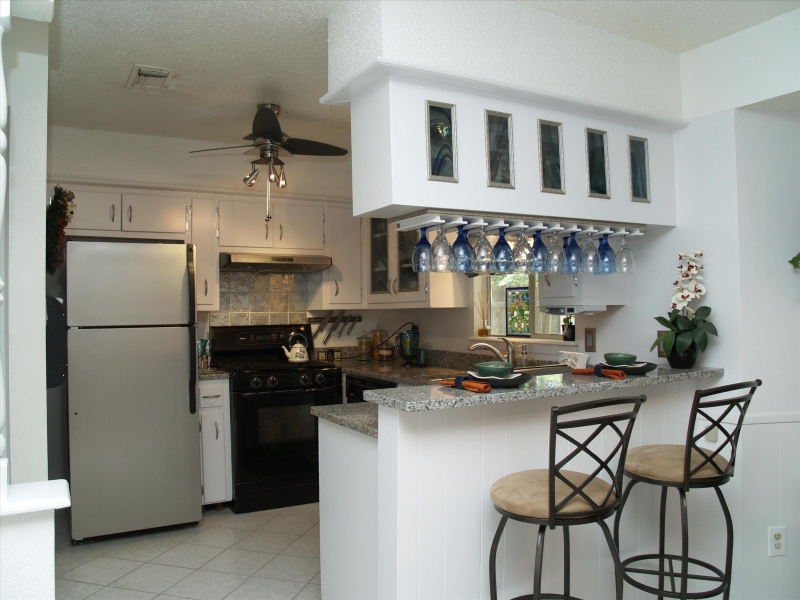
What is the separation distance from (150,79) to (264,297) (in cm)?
203

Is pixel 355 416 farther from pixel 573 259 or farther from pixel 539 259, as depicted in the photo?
pixel 573 259

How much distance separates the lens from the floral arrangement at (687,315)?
2.87 meters

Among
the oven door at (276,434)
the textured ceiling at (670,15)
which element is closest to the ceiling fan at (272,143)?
the oven door at (276,434)

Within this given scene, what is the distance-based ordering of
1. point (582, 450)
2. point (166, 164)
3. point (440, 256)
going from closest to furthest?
point (582, 450)
point (440, 256)
point (166, 164)

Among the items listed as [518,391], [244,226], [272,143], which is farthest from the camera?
[244,226]

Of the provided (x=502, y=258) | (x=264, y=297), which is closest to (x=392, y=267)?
(x=264, y=297)

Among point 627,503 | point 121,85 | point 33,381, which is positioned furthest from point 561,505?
point 121,85

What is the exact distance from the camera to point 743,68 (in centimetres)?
288

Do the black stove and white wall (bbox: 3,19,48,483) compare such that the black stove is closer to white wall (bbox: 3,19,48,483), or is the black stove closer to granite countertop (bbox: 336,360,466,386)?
granite countertop (bbox: 336,360,466,386)

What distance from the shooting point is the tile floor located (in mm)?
3088

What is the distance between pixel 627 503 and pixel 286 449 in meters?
2.34

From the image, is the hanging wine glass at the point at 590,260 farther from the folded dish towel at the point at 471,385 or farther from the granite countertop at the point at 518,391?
the folded dish towel at the point at 471,385

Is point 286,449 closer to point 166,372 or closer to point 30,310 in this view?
point 166,372

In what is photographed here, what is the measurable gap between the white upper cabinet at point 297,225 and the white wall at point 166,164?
0.39ft
